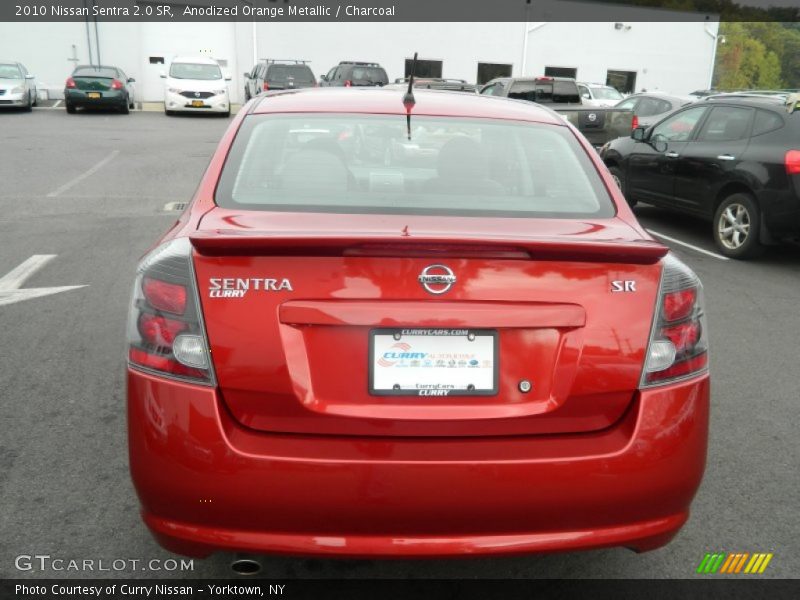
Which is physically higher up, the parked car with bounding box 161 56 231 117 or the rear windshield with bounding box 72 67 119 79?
the rear windshield with bounding box 72 67 119 79

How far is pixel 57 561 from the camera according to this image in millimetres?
2867

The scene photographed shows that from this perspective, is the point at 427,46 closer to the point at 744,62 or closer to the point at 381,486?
the point at 381,486

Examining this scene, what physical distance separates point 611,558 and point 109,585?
1824 millimetres

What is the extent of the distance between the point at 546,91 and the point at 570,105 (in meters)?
1.34

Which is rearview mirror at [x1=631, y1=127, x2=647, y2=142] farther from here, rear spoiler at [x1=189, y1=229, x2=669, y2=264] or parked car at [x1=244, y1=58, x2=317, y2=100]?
parked car at [x1=244, y1=58, x2=317, y2=100]

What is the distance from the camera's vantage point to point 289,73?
26.2 metres

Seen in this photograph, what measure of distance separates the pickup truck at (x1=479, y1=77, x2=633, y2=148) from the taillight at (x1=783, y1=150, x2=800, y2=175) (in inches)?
259

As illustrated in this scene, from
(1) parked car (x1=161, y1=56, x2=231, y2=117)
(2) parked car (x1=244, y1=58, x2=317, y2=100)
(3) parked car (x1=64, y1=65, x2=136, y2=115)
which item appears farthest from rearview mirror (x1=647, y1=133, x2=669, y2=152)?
(3) parked car (x1=64, y1=65, x2=136, y2=115)

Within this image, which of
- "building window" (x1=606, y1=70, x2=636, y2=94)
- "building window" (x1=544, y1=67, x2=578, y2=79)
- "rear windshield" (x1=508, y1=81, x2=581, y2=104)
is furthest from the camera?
"building window" (x1=606, y1=70, x2=636, y2=94)

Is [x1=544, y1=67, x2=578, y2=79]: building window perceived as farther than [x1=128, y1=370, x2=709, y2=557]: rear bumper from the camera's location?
Yes

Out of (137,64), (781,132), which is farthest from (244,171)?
(137,64)

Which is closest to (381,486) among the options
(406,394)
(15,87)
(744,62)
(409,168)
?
(406,394)

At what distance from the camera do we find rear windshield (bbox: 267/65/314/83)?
25.9 metres

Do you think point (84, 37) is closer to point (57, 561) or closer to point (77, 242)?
point (77, 242)
